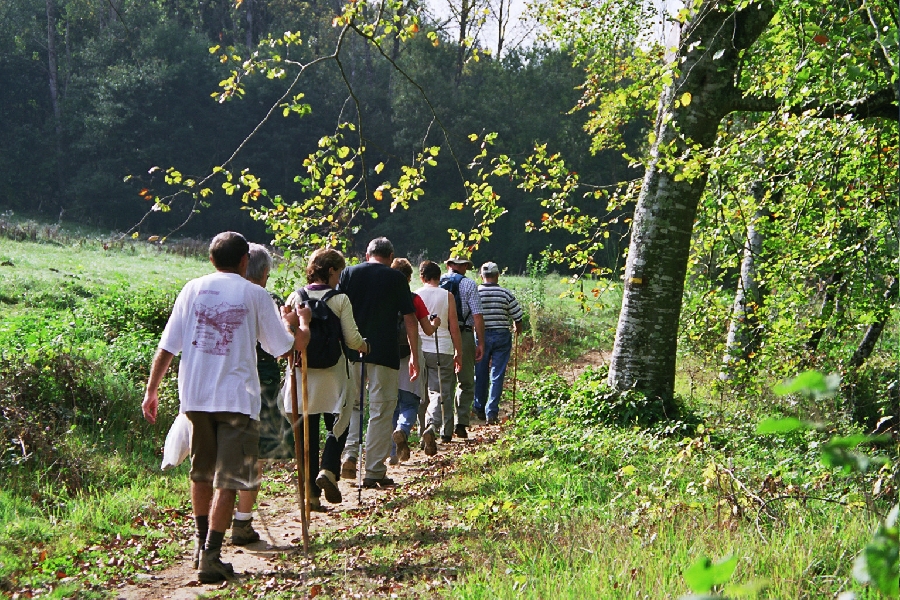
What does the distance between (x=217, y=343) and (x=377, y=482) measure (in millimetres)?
3443

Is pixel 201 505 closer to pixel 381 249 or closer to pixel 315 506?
pixel 315 506

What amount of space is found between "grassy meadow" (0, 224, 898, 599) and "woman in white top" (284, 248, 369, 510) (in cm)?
70

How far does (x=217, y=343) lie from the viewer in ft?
18.5

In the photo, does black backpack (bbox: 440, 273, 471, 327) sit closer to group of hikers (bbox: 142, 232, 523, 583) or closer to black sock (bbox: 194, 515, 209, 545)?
group of hikers (bbox: 142, 232, 523, 583)

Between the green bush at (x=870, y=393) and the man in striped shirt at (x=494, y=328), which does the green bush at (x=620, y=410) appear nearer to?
the man in striped shirt at (x=494, y=328)

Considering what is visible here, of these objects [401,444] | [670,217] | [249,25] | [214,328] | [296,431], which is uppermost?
[249,25]

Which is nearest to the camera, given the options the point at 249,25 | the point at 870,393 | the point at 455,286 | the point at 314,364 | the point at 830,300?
the point at 314,364

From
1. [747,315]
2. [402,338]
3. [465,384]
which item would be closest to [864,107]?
[747,315]

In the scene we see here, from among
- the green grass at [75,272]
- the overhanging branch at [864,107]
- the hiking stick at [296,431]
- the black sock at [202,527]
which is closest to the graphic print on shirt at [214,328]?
the hiking stick at [296,431]

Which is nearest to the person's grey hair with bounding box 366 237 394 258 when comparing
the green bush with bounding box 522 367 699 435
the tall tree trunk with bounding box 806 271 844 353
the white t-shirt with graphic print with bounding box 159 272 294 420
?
the white t-shirt with graphic print with bounding box 159 272 294 420

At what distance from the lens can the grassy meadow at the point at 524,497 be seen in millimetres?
4801

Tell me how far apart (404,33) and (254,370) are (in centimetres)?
406

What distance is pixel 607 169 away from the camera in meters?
57.0

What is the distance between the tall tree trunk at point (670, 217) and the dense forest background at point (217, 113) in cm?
3934
